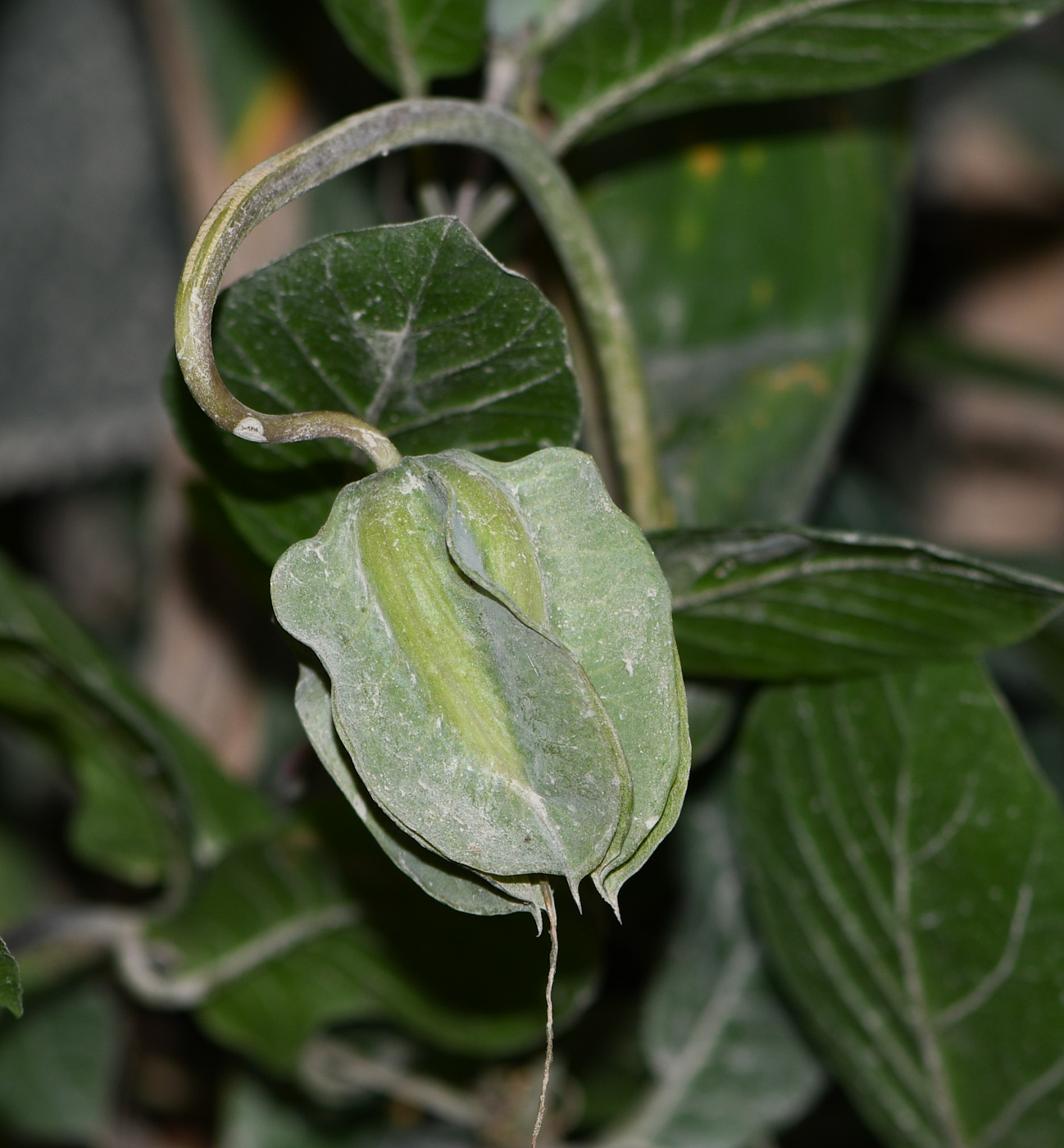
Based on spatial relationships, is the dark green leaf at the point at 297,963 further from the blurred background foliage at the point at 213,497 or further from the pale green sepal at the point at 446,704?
the pale green sepal at the point at 446,704

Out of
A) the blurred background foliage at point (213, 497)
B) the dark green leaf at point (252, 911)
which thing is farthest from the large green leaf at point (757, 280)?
the dark green leaf at point (252, 911)

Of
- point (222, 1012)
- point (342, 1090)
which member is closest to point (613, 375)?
point (222, 1012)

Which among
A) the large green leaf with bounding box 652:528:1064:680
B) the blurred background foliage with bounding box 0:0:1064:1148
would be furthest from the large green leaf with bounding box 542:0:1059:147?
the large green leaf with bounding box 652:528:1064:680

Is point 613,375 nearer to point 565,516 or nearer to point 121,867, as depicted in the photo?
point 565,516

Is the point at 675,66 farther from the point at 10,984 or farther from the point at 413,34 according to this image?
the point at 10,984

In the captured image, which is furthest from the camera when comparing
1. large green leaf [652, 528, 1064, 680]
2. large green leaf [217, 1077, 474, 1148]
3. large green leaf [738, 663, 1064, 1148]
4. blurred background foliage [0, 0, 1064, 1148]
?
large green leaf [217, 1077, 474, 1148]

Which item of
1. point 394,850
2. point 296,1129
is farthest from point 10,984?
point 296,1129

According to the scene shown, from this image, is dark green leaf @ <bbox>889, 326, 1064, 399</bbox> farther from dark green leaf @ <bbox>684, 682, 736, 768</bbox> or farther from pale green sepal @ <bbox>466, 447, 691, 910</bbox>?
pale green sepal @ <bbox>466, 447, 691, 910</bbox>
